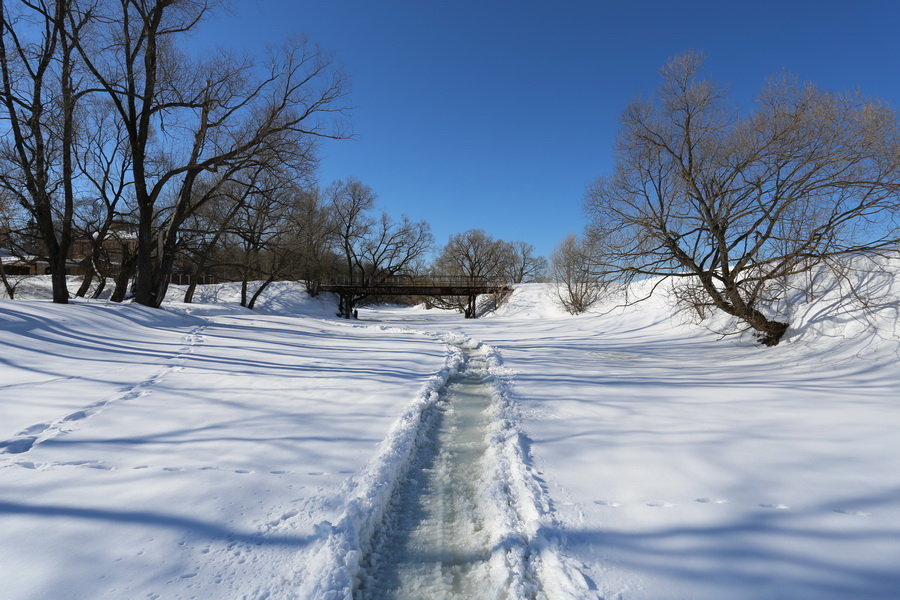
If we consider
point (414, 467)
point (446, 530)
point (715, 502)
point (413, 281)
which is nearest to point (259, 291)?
point (413, 281)

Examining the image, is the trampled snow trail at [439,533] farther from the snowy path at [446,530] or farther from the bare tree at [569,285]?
the bare tree at [569,285]

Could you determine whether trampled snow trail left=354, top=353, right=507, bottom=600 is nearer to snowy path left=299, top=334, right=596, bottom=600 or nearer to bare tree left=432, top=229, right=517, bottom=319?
snowy path left=299, top=334, right=596, bottom=600

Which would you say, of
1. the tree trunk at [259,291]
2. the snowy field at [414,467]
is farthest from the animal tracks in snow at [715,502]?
the tree trunk at [259,291]

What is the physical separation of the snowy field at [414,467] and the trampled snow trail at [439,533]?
10 centimetres

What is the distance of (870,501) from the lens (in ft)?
9.92

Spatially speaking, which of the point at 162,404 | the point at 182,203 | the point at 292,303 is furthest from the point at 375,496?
the point at 292,303

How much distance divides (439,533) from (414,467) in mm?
1117

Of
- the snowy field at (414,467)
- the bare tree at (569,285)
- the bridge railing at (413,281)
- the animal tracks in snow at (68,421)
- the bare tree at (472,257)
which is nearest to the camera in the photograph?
the snowy field at (414,467)

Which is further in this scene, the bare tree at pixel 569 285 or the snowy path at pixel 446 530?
the bare tree at pixel 569 285

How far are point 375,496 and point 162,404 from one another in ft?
10.6

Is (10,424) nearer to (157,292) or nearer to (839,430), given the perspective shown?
(839,430)

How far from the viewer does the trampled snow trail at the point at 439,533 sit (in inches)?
103

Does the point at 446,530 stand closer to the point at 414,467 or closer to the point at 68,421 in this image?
the point at 414,467

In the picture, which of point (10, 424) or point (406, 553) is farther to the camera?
point (10, 424)
